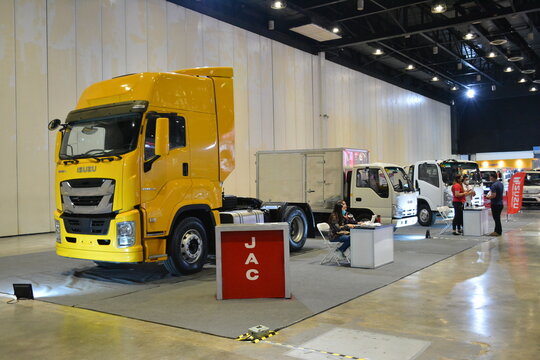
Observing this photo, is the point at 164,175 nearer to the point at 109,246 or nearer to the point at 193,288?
the point at 109,246

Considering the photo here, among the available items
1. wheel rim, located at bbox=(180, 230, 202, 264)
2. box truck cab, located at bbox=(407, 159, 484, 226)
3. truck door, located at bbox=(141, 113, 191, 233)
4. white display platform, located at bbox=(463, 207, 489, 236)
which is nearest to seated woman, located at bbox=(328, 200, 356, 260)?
wheel rim, located at bbox=(180, 230, 202, 264)

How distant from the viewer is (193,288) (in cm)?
679

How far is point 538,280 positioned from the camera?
6996 millimetres

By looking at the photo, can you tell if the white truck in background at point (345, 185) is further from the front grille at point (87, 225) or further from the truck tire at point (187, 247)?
the front grille at point (87, 225)

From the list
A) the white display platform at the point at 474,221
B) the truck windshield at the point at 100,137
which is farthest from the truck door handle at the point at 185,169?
the white display platform at the point at 474,221

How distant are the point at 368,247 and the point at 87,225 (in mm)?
4550

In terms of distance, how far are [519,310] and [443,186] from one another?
947 cm

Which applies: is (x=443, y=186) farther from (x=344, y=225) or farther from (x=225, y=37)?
Result: (x=225, y=37)

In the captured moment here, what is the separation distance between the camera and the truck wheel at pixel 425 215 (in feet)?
47.9

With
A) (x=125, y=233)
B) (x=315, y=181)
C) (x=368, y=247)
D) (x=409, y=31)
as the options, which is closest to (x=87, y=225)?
(x=125, y=233)

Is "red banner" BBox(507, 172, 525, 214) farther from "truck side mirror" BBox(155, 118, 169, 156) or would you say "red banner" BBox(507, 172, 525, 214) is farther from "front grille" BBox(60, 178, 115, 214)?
"front grille" BBox(60, 178, 115, 214)

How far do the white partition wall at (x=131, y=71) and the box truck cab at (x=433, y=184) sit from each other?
6750mm

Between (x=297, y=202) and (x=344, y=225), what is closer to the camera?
(x=344, y=225)

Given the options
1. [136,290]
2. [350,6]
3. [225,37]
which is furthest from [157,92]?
[350,6]
